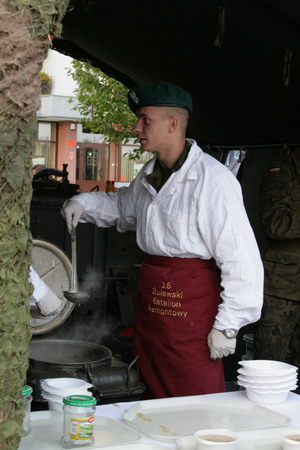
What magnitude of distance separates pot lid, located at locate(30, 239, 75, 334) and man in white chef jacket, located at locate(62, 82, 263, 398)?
1326 mm

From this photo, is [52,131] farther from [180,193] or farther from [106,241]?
[180,193]

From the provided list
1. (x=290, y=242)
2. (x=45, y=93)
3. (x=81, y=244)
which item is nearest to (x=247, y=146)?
(x=290, y=242)

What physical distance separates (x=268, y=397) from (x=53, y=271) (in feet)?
7.94

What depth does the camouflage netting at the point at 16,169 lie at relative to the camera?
4.42ft

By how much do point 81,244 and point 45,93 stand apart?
1919cm

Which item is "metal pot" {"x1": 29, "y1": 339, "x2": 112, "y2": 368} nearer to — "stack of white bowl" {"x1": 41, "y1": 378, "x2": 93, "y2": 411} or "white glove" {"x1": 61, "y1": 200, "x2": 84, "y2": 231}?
"white glove" {"x1": 61, "y1": 200, "x2": 84, "y2": 231}

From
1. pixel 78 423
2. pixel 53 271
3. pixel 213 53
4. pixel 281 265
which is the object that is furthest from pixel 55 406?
pixel 213 53

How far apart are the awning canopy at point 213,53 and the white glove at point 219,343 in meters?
1.91

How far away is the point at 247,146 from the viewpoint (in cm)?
546

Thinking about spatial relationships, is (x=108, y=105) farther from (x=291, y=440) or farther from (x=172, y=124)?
(x=291, y=440)

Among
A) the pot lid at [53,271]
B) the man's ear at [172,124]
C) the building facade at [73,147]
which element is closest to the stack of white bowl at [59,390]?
the man's ear at [172,124]

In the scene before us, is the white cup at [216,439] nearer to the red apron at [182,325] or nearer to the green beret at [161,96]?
the red apron at [182,325]

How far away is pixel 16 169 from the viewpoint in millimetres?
1400

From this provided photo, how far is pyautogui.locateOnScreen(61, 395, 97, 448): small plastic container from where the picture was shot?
6.02 feet
